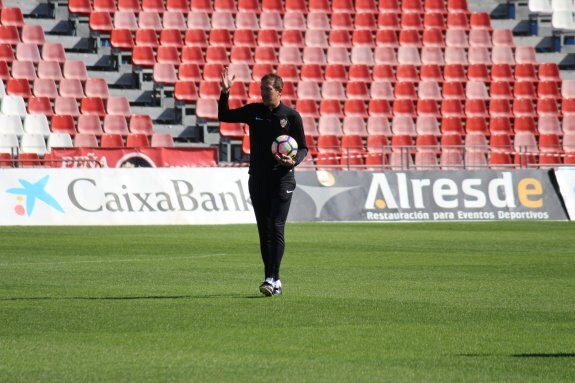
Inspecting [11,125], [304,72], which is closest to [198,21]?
[304,72]

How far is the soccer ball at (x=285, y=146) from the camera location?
11.6 metres

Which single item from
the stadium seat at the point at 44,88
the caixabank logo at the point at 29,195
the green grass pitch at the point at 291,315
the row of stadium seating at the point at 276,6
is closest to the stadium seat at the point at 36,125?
the stadium seat at the point at 44,88

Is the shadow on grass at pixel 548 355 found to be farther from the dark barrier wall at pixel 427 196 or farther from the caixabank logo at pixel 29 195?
the dark barrier wall at pixel 427 196

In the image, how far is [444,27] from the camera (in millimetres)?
40094

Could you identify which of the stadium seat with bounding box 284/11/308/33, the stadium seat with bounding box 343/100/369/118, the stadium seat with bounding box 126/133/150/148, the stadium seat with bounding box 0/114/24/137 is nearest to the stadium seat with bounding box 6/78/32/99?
the stadium seat with bounding box 0/114/24/137

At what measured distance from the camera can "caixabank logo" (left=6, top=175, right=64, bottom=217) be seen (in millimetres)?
26578

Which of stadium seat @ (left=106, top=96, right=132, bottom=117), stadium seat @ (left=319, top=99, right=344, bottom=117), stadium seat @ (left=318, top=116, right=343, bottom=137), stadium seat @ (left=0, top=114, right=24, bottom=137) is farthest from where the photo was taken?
stadium seat @ (left=319, top=99, right=344, bottom=117)

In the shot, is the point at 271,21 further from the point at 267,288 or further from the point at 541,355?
the point at 541,355

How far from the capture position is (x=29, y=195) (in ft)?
87.6

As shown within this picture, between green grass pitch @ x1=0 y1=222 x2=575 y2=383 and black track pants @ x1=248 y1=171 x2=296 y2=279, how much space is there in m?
0.46

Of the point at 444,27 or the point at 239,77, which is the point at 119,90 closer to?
the point at 239,77

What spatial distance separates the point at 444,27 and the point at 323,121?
21.3ft

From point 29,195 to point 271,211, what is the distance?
623 inches

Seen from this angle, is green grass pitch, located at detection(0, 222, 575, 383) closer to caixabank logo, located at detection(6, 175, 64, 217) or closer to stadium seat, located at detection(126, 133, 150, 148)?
caixabank logo, located at detection(6, 175, 64, 217)
